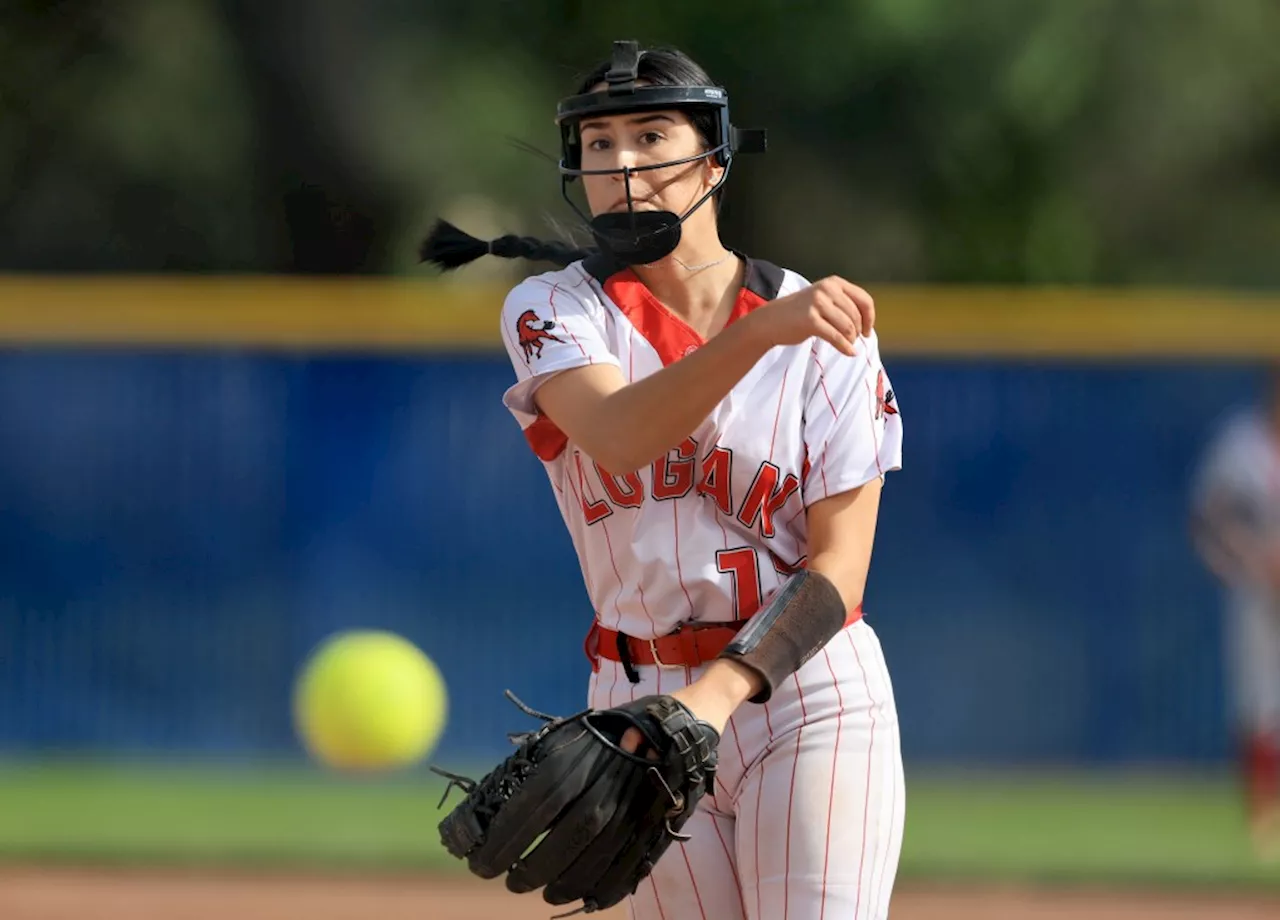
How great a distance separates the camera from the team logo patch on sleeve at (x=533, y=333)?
9.60ft

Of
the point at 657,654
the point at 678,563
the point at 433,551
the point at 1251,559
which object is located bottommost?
the point at 657,654

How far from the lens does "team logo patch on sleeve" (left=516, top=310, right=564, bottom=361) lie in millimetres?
2926

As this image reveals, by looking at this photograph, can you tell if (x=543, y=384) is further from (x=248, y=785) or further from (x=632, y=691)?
(x=248, y=785)

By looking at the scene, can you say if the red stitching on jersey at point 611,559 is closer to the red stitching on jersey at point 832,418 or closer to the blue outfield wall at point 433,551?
the red stitching on jersey at point 832,418

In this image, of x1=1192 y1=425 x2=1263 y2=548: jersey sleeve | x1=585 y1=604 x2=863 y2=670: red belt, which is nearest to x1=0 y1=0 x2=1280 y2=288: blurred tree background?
x1=1192 y1=425 x2=1263 y2=548: jersey sleeve

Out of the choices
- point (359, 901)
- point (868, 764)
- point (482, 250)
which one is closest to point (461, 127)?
point (359, 901)

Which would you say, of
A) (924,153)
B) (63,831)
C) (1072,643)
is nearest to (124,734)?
(63,831)

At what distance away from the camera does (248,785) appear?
309 inches

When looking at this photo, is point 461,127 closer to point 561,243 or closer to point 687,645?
point 561,243

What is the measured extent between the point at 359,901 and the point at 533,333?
13.6ft

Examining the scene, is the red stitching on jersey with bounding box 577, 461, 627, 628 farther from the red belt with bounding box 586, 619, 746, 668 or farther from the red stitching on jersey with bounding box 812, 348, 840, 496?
the red stitching on jersey with bounding box 812, 348, 840, 496

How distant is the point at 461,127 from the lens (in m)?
13.6

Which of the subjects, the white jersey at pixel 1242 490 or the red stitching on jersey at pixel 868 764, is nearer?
the red stitching on jersey at pixel 868 764

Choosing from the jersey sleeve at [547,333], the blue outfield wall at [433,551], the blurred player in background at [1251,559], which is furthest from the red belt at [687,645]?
the blurred player in background at [1251,559]
